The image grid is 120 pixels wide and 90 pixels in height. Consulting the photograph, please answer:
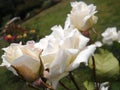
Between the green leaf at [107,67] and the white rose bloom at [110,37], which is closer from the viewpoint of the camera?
the green leaf at [107,67]

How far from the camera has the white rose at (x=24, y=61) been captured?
987 millimetres

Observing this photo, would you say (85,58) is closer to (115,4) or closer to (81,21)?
(81,21)

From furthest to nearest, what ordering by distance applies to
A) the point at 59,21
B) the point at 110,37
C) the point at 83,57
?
1. the point at 59,21
2. the point at 110,37
3. the point at 83,57

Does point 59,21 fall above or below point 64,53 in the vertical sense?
above

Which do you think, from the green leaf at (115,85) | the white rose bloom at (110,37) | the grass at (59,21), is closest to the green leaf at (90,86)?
the green leaf at (115,85)

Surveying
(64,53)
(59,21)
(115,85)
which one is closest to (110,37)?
(115,85)

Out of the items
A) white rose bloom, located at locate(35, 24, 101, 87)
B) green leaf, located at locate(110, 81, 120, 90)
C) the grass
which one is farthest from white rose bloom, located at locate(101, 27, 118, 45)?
the grass

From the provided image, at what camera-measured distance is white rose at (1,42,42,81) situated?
0.99 m

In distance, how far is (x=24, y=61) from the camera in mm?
995

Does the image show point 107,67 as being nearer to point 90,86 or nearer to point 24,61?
point 90,86

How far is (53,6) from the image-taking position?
14773mm

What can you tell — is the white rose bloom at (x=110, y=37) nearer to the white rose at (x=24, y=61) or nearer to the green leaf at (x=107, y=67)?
the green leaf at (x=107, y=67)

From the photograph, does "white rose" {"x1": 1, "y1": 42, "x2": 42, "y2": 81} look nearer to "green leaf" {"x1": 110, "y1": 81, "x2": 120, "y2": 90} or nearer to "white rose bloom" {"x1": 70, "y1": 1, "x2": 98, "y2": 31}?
"white rose bloom" {"x1": 70, "y1": 1, "x2": 98, "y2": 31}

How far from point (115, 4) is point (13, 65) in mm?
10279
